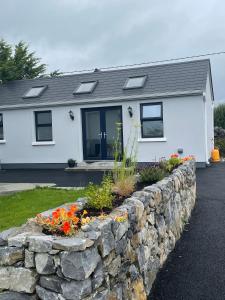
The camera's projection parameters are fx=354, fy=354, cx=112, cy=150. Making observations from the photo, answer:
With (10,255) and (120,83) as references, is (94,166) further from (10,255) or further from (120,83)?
(10,255)

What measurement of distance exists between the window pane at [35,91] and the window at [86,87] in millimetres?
2126

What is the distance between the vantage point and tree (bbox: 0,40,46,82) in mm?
28688

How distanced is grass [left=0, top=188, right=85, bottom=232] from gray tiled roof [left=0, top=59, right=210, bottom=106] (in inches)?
294

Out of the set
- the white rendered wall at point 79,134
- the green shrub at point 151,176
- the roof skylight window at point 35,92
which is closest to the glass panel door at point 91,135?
the white rendered wall at point 79,134

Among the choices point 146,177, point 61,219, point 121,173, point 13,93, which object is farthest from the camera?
point 13,93

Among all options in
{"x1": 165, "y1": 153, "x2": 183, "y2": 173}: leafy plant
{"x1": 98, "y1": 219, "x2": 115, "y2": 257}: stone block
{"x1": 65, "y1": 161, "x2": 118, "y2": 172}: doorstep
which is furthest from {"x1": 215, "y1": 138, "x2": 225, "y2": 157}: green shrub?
{"x1": 98, "y1": 219, "x2": 115, "y2": 257}: stone block

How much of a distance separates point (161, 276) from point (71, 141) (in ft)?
41.6

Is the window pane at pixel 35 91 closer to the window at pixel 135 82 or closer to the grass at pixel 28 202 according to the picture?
the window at pixel 135 82

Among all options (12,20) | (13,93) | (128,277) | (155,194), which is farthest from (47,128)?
(128,277)

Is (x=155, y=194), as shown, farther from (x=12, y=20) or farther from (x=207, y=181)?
(x=12, y=20)

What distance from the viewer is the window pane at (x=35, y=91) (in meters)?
17.9

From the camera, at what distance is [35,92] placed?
18094 mm

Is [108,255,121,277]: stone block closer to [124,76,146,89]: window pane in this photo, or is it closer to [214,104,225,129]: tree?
[124,76,146,89]: window pane

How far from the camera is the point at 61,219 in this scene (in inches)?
128
